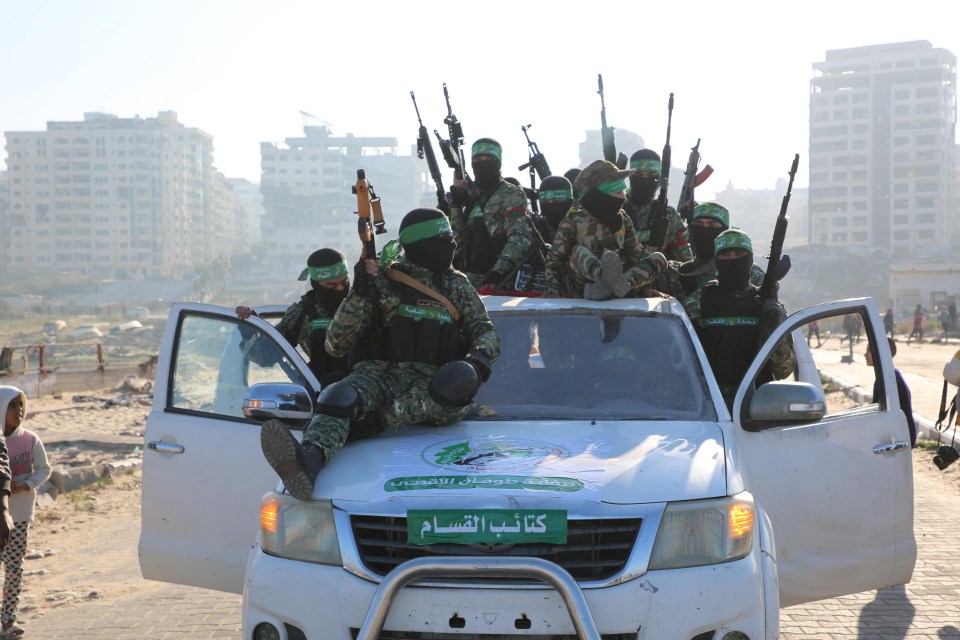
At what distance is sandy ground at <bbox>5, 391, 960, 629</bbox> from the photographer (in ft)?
23.1

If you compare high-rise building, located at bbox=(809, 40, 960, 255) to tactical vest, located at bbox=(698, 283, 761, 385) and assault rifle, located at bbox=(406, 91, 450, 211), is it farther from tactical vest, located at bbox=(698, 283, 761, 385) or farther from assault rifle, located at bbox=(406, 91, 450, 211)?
tactical vest, located at bbox=(698, 283, 761, 385)

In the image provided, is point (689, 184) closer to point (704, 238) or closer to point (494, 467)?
point (704, 238)

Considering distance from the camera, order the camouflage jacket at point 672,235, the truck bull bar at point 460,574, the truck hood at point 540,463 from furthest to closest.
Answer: the camouflage jacket at point 672,235
the truck hood at point 540,463
the truck bull bar at point 460,574

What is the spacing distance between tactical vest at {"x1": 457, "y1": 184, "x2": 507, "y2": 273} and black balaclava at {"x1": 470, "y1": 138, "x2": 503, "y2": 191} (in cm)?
8

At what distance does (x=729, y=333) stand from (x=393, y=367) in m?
1.90

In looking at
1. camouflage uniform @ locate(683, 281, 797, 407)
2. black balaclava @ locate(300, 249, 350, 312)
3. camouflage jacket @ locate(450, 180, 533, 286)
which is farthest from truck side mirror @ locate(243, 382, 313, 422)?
camouflage jacket @ locate(450, 180, 533, 286)

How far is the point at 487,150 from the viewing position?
7.61 metres

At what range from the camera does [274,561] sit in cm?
333

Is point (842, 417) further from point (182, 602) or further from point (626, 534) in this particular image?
point (182, 602)

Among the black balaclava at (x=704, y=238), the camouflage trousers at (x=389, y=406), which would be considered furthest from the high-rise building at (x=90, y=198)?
the camouflage trousers at (x=389, y=406)

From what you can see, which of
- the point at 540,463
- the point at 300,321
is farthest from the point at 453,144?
the point at 540,463

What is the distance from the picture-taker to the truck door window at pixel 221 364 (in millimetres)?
5051

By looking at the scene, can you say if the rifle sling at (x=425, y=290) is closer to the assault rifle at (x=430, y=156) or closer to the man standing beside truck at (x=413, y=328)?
the man standing beside truck at (x=413, y=328)

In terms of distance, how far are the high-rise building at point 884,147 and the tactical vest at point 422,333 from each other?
6058 inches
